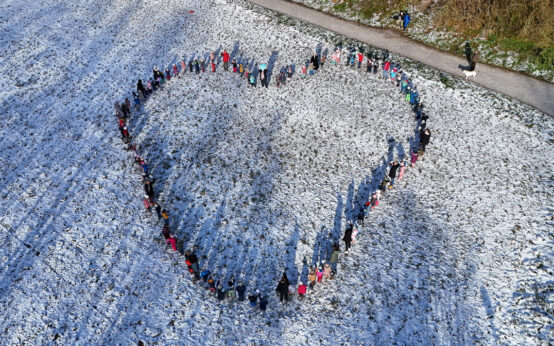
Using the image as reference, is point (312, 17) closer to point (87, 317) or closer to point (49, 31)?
point (49, 31)

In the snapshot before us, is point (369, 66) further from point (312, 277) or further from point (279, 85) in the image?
point (312, 277)

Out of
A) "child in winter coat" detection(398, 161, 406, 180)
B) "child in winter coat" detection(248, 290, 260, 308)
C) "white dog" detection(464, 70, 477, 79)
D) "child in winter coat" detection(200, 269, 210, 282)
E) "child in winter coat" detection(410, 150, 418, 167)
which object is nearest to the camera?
"child in winter coat" detection(248, 290, 260, 308)

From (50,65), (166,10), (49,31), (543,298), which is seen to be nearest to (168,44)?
(166,10)

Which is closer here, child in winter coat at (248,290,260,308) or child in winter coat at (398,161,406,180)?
child in winter coat at (248,290,260,308)

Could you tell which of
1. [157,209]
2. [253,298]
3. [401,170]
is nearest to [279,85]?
[401,170]

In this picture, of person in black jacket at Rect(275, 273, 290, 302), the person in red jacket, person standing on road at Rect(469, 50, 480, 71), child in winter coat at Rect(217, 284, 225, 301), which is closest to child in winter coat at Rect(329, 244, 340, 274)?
person in black jacket at Rect(275, 273, 290, 302)

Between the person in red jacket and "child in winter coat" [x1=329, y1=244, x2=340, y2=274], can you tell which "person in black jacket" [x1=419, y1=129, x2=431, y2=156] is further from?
the person in red jacket
